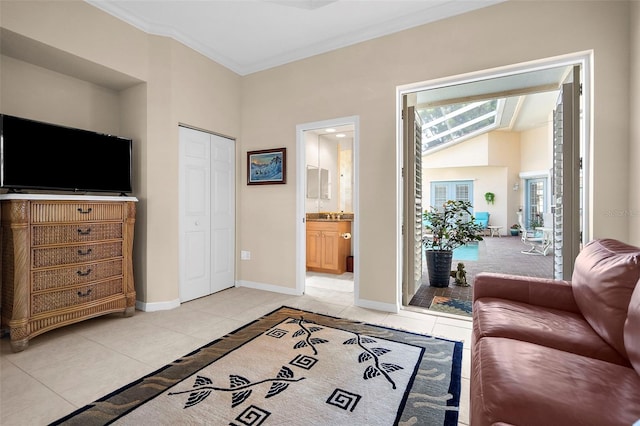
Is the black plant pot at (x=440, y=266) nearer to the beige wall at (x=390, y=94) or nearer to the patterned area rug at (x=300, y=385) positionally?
the beige wall at (x=390, y=94)

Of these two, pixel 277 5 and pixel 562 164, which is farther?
pixel 277 5

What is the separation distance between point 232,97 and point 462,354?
384cm

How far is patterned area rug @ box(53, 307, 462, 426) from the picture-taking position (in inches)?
57.9

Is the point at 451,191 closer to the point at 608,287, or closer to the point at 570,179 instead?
the point at 570,179

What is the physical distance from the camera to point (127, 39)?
9.33ft

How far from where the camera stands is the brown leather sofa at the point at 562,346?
0.86 m

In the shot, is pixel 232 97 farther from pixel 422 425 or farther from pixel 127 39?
pixel 422 425

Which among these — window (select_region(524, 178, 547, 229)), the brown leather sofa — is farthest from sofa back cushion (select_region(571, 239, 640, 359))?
window (select_region(524, 178, 547, 229))

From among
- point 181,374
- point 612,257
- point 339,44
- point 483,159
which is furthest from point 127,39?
Answer: point 483,159

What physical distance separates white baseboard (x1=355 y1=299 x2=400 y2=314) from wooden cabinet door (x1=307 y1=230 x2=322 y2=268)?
168cm

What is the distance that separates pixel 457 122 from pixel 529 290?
8154mm

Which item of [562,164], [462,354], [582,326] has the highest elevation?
[562,164]

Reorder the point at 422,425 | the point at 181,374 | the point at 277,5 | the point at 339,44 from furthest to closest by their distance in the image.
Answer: the point at 339,44
the point at 277,5
the point at 181,374
the point at 422,425

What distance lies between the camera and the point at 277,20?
9.62ft
